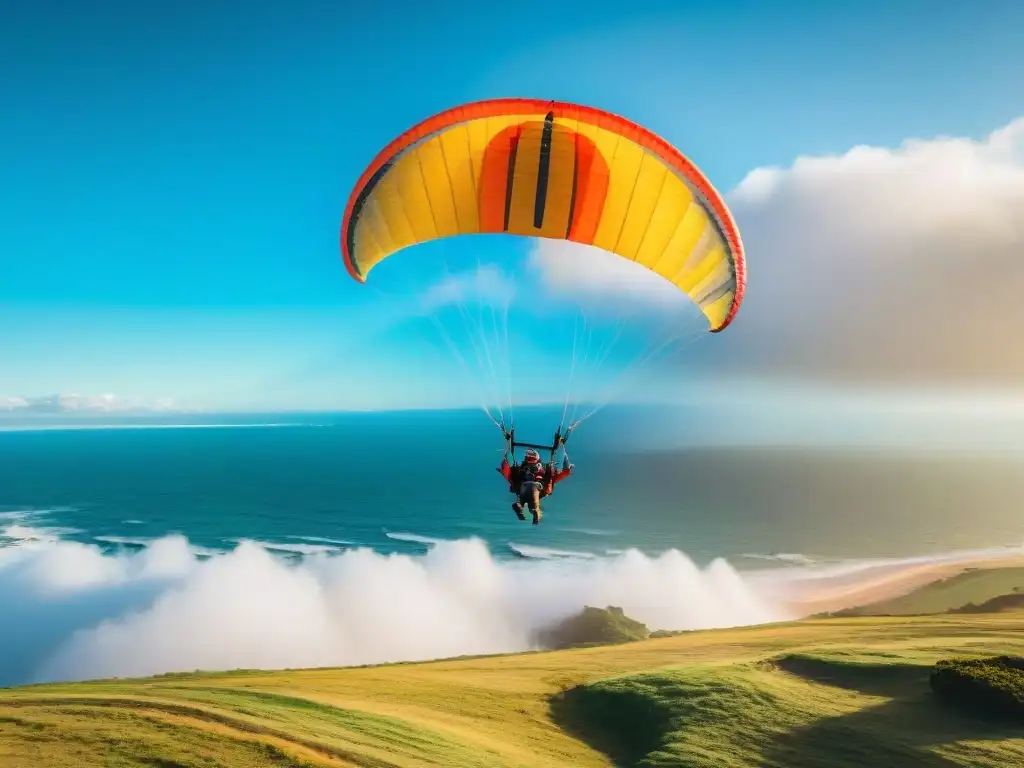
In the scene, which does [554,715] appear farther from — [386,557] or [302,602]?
[386,557]

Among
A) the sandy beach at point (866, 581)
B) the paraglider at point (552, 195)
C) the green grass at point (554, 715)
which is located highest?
the paraglider at point (552, 195)

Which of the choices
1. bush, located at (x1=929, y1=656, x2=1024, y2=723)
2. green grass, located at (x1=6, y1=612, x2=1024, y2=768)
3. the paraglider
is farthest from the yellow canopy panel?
bush, located at (x1=929, y1=656, x2=1024, y2=723)

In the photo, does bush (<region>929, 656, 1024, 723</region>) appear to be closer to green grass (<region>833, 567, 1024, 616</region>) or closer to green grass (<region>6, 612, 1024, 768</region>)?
green grass (<region>6, 612, 1024, 768</region>)

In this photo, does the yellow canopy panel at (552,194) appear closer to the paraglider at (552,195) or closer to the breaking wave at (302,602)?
the paraglider at (552,195)

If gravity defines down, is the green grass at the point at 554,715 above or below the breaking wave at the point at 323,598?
above

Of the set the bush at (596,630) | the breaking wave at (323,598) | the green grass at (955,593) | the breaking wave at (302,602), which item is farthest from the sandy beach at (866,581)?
the bush at (596,630)

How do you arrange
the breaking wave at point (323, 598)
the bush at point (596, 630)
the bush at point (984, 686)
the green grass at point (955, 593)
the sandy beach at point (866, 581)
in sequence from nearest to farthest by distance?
1. the bush at point (984, 686)
2. the bush at point (596, 630)
3. the green grass at point (955, 593)
4. the breaking wave at point (323, 598)
5. the sandy beach at point (866, 581)

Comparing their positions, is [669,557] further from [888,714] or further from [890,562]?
[888,714]
